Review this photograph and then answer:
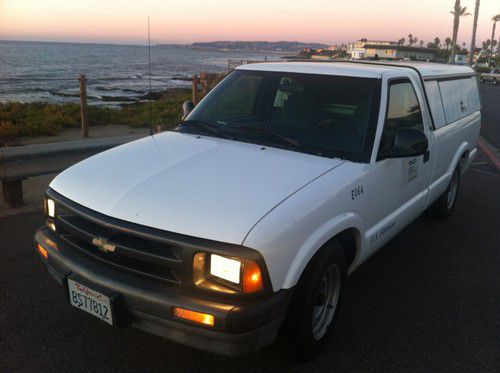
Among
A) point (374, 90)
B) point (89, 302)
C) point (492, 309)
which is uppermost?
point (374, 90)

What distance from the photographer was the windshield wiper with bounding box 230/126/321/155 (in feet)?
10.8

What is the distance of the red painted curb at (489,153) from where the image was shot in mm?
9111

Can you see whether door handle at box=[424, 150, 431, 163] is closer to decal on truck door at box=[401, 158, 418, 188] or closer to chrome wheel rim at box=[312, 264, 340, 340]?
decal on truck door at box=[401, 158, 418, 188]

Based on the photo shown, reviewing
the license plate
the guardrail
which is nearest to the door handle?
the license plate

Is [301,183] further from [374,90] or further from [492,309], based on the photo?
[492,309]

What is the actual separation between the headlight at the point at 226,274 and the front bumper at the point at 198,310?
5 cm

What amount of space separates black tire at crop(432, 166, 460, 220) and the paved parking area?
29.7 inches

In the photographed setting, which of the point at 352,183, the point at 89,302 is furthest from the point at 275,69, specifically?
the point at 89,302

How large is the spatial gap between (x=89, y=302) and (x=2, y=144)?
7.85 metres

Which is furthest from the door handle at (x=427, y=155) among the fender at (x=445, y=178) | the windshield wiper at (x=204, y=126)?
the windshield wiper at (x=204, y=126)

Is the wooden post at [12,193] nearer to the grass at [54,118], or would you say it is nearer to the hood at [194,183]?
the hood at [194,183]

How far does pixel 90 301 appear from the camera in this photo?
8.32 ft

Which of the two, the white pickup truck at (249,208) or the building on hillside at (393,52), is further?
the building on hillside at (393,52)

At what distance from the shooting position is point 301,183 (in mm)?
2711
